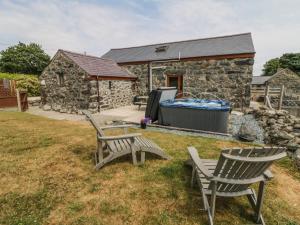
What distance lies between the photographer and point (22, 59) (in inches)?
1409

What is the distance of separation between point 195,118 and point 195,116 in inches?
3.2

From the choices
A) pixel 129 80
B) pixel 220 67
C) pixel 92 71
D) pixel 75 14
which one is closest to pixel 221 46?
pixel 220 67

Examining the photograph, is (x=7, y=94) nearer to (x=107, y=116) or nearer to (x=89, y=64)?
(x=89, y=64)

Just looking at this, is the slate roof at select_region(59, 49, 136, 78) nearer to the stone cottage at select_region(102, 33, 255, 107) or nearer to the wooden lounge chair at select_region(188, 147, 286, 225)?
the stone cottage at select_region(102, 33, 255, 107)

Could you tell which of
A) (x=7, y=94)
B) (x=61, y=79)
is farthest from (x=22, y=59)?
(x=61, y=79)

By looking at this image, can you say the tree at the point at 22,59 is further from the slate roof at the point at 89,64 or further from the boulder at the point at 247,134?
the boulder at the point at 247,134

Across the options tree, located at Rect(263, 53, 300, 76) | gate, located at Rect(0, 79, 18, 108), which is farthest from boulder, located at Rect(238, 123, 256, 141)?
tree, located at Rect(263, 53, 300, 76)

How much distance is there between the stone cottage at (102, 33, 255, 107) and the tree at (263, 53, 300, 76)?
47.4 m

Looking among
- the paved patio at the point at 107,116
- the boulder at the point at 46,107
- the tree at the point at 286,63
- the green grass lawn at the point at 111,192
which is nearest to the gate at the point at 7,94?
the boulder at the point at 46,107

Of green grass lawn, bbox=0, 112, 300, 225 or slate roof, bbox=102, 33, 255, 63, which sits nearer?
green grass lawn, bbox=0, 112, 300, 225

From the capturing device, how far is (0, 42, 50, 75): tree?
36000 millimetres

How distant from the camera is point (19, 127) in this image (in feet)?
23.3

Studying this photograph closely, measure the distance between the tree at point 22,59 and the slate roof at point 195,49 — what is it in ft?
96.1

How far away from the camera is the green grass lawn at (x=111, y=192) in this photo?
243cm
